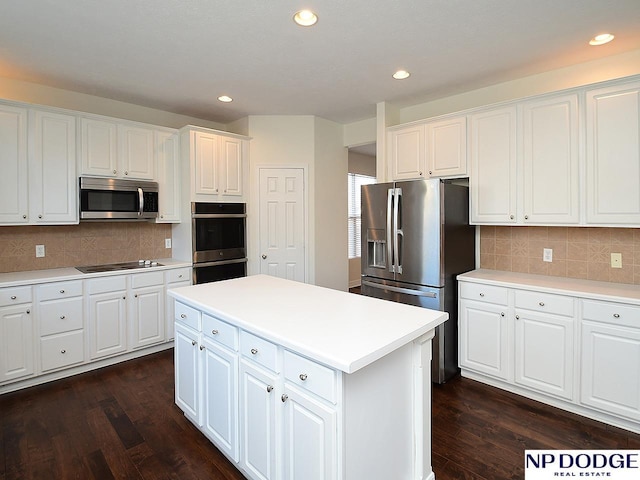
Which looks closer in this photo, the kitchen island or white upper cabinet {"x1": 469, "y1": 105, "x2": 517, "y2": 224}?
the kitchen island

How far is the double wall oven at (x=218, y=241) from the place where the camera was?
389 cm

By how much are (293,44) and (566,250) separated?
2792 millimetres

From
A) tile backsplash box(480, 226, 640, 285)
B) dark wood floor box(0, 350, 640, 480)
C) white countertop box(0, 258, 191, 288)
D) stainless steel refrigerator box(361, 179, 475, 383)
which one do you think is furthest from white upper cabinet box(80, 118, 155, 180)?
tile backsplash box(480, 226, 640, 285)

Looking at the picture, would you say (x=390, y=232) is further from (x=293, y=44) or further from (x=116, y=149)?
(x=116, y=149)

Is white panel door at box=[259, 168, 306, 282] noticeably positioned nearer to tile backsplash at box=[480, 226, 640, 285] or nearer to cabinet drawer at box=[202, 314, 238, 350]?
tile backsplash at box=[480, 226, 640, 285]

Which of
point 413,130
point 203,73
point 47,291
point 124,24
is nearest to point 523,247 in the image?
point 413,130

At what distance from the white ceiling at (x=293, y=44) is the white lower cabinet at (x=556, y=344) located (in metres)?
1.80

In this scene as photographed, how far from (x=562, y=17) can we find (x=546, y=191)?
3.95ft

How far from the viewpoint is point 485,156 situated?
10.2ft

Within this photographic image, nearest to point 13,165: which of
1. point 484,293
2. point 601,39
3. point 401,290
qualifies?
point 401,290

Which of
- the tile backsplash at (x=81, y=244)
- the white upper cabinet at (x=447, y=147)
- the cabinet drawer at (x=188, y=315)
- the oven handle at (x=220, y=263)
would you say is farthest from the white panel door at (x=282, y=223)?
the cabinet drawer at (x=188, y=315)

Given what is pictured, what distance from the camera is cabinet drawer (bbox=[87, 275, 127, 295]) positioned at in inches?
127

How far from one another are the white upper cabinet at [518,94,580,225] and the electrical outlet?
0.46 meters

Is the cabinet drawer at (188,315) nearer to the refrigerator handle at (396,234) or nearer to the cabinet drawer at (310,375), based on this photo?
the cabinet drawer at (310,375)
